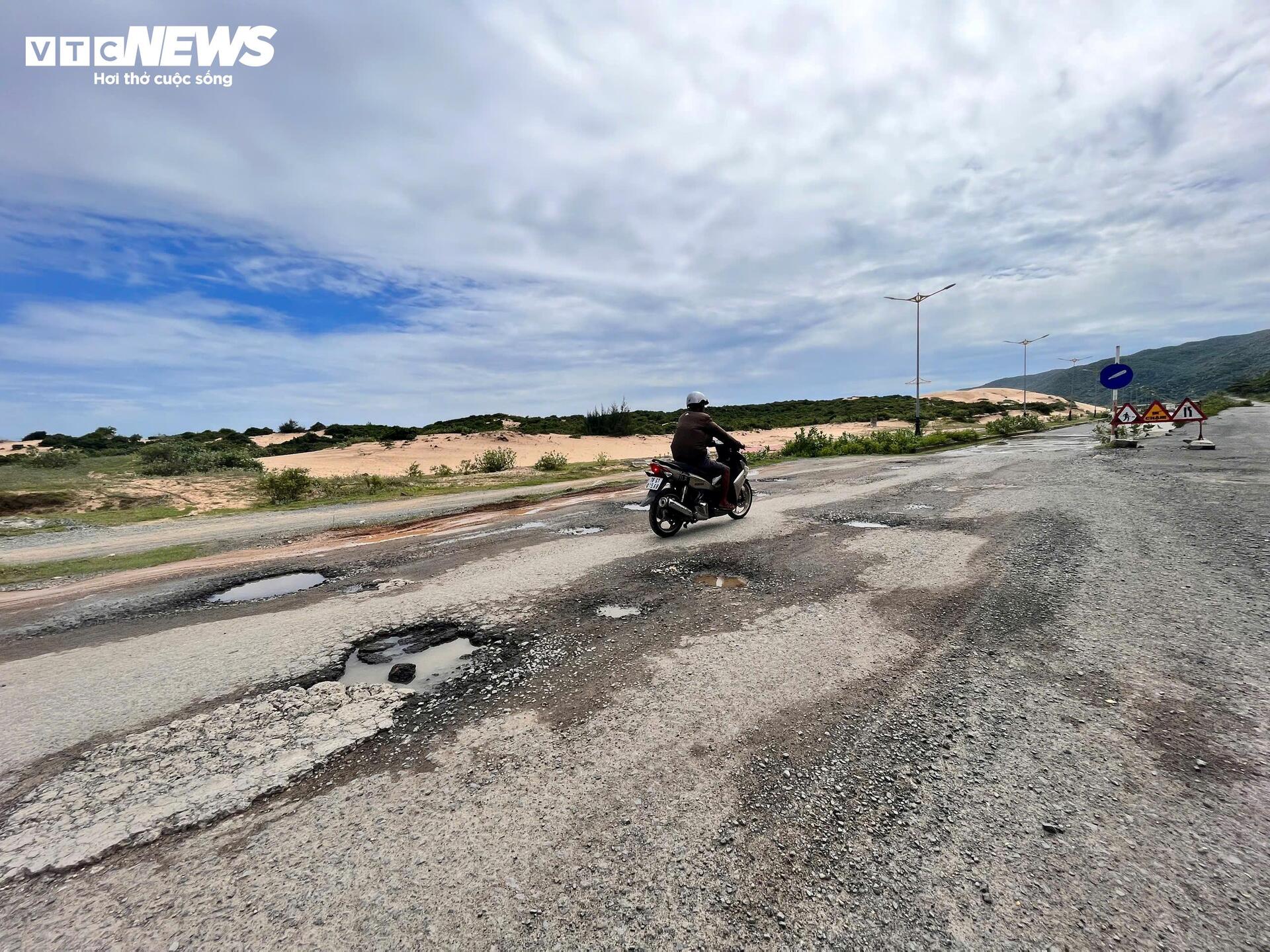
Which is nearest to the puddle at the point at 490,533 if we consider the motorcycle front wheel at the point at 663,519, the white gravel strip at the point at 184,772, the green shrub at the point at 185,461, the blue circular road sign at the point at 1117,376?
the motorcycle front wheel at the point at 663,519

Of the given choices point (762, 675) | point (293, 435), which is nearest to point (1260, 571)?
point (762, 675)

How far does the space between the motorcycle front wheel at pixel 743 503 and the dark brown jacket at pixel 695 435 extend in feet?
3.22

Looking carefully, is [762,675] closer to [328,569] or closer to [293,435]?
[328,569]

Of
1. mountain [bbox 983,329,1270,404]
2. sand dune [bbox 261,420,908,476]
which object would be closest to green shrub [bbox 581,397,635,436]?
sand dune [bbox 261,420,908,476]

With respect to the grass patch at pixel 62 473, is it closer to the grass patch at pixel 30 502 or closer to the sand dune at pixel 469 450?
the grass patch at pixel 30 502

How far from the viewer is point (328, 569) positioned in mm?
6992

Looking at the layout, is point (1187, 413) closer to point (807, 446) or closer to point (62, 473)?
point (807, 446)

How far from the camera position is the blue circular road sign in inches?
671

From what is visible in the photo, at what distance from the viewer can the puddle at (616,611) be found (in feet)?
15.3

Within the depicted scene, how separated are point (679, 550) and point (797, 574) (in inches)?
66.6

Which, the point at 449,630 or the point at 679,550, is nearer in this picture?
the point at 449,630

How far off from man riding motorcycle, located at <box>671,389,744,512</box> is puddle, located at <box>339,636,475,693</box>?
4463 millimetres

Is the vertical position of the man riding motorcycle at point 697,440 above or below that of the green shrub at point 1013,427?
above

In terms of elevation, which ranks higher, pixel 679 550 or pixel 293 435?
pixel 293 435
